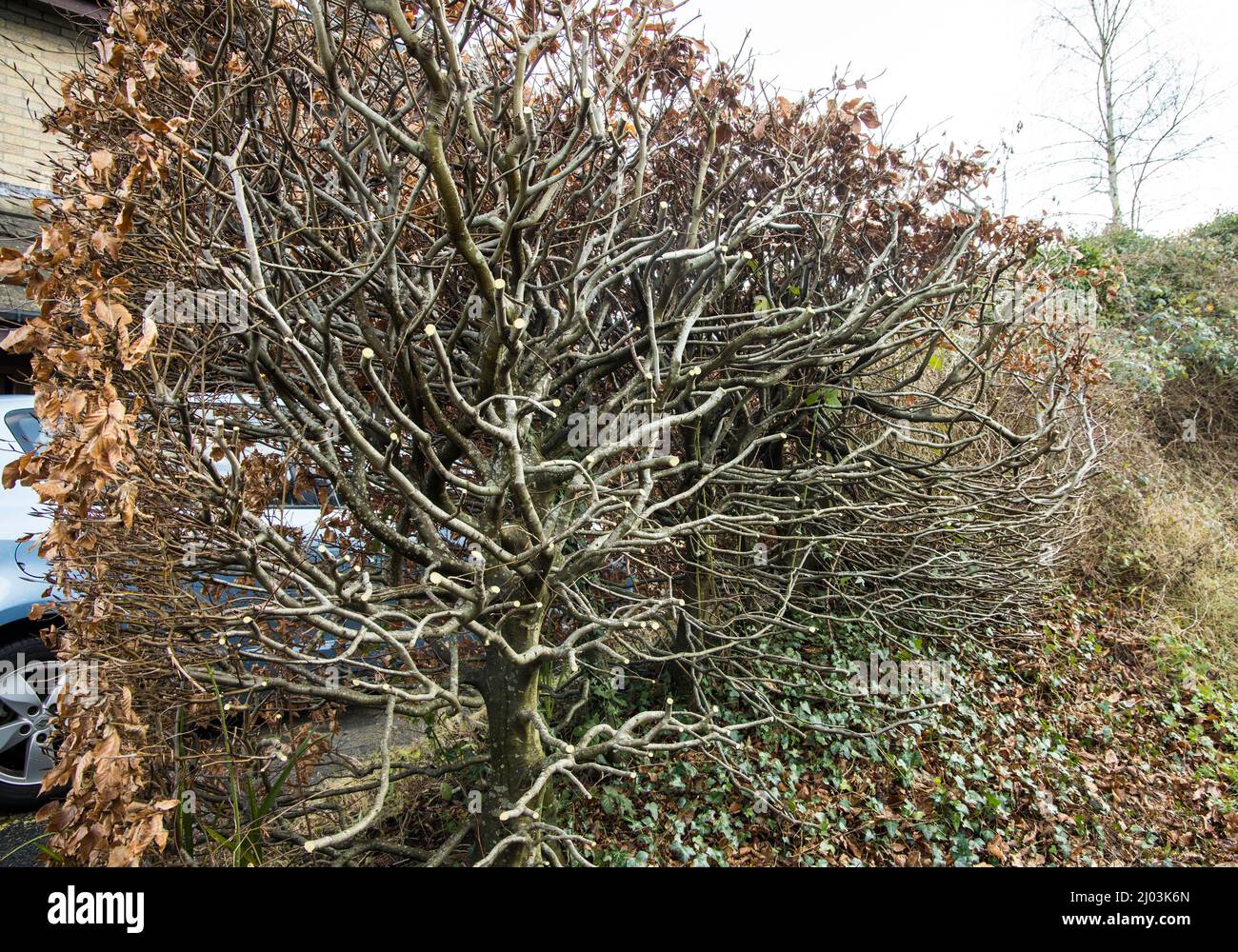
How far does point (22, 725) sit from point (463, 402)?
3698mm

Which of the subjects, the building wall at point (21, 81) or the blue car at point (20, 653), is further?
the building wall at point (21, 81)

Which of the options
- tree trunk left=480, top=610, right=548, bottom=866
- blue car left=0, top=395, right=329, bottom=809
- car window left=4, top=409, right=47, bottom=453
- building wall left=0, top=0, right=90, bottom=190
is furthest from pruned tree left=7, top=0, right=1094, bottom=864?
building wall left=0, top=0, right=90, bottom=190

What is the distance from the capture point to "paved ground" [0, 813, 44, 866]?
348cm

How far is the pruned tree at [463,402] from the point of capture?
85.3 inches

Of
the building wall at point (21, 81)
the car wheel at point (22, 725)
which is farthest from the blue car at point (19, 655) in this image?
the building wall at point (21, 81)

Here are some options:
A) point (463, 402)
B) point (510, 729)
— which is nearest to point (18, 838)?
point (510, 729)

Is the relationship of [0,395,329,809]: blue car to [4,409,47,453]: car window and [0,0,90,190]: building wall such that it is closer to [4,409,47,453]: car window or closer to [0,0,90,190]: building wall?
[4,409,47,453]: car window

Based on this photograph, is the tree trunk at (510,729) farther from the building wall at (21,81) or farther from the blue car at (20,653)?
the building wall at (21,81)

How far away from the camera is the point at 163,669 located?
2.45 meters

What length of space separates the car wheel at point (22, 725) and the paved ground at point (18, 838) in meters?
0.07

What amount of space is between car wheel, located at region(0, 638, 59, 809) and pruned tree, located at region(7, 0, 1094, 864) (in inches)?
57.6

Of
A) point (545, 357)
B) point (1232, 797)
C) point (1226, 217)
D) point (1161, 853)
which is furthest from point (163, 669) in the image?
point (1226, 217)

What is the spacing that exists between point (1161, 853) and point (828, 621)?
2.21 m
